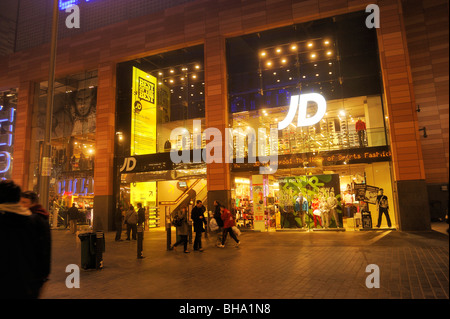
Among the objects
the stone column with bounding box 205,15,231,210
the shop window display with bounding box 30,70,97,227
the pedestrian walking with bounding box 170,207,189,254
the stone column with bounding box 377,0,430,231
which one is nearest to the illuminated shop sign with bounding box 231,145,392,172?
the stone column with bounding box 377,0,430,231

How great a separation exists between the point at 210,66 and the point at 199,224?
405 inches

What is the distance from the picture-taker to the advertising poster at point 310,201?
15.5 metres

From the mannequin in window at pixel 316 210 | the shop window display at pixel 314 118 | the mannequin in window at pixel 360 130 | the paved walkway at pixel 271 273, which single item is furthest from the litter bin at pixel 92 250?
the mannequin in window at pixel 360 130

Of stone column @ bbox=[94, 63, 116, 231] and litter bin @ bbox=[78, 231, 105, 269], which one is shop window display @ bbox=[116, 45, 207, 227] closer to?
stone column @ bbox=[94, 63, 116, 231]

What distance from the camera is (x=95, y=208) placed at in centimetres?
1964

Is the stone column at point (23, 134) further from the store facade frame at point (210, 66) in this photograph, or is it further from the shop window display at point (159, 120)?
the shop window display at point (159, 120)

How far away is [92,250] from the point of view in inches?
319

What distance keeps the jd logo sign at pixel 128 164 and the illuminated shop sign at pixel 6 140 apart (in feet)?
33.5

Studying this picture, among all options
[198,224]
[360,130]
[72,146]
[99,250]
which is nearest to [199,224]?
[198,224]

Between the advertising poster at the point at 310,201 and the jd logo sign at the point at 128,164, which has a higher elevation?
the jd logo sign at the point at 128,164

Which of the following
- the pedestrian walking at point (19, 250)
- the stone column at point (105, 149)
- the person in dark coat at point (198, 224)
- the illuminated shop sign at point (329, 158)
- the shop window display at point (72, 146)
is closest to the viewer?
the pedestrian walking at point (19, 250)

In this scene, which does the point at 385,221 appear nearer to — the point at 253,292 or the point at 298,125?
the point at 298,125
